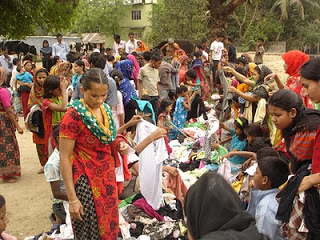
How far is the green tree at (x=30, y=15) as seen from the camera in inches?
224

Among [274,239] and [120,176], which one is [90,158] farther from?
[274,239]

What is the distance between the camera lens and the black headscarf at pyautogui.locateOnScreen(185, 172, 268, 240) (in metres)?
1.38

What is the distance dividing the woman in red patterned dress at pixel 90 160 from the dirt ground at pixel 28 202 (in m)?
1.80

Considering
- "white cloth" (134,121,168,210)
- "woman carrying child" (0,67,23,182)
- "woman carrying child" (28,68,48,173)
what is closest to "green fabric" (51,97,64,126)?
"woman carrying child" (28,68,48,173)

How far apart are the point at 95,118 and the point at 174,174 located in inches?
Answer: 72.1

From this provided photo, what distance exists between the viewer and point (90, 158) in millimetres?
2631

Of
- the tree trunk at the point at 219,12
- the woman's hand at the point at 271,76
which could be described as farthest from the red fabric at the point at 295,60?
the tree trunk at the point at 219,12

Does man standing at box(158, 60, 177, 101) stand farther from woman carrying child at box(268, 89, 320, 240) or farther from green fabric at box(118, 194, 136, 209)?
woman carrying child at box(268, 89, 320, 240)

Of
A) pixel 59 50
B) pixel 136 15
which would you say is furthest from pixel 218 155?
pixel 136 15

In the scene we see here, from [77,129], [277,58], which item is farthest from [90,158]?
[277,58]

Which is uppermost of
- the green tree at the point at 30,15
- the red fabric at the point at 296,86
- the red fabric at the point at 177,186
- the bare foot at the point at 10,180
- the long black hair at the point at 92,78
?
the green tree at the point at 30,15

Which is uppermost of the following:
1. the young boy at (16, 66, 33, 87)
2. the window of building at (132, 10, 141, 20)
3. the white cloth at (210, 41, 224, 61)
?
the window of building at (132, 10, 141, 20)

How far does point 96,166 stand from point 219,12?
12.6 meters

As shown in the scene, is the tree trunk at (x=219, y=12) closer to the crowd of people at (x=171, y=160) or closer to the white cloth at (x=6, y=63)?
the crowd of people at (x=171, y=160)
